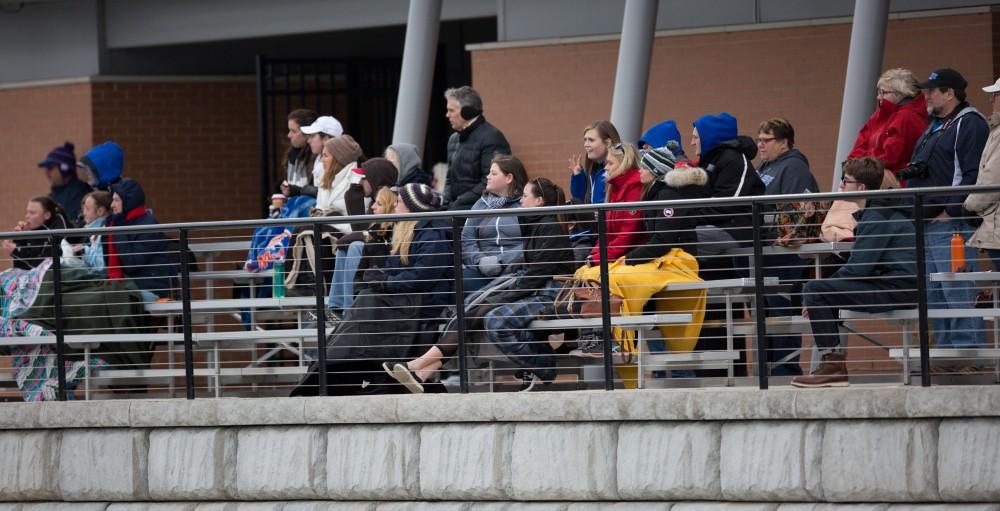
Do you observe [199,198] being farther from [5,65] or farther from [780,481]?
[780,481]

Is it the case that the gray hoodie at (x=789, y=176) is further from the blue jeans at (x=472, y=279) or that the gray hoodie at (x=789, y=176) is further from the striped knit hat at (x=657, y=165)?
the blue jeans at (x=472, y=279)

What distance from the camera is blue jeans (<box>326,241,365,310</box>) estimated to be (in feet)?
35.0

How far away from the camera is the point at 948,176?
9609mm

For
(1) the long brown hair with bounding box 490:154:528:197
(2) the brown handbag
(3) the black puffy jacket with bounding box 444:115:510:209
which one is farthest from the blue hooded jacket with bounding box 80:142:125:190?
(2) the brown handbag

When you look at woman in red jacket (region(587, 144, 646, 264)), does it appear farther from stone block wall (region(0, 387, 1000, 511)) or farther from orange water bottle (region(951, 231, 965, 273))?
orange water bottle (region(951, 231, 965, 273))

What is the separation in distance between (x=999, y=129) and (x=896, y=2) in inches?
171

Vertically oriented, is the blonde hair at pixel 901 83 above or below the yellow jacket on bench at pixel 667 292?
above

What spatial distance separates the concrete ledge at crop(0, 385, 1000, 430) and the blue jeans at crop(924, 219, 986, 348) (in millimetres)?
463

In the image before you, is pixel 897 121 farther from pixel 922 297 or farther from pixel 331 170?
pixel 331 170

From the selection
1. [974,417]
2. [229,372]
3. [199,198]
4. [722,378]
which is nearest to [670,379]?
[722,378]

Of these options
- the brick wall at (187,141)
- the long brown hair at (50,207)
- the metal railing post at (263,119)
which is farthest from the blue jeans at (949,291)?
the brick wall at (187,141)

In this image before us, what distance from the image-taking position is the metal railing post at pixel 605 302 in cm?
954

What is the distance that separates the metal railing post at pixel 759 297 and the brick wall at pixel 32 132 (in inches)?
373

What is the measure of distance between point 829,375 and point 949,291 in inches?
29.2
